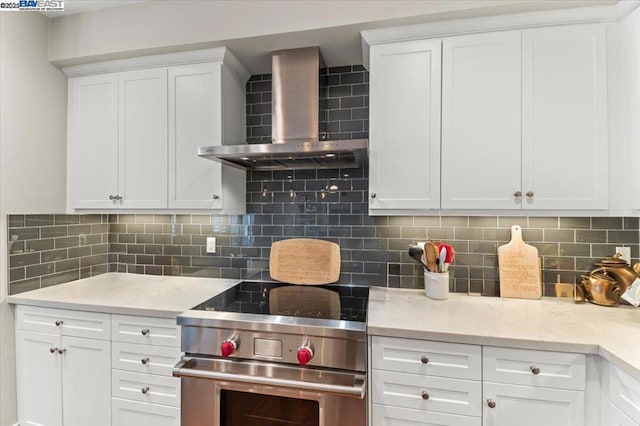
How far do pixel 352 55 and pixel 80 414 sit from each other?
2566 millimetres

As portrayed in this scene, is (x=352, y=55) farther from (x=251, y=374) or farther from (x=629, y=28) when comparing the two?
(x=251, y=374)

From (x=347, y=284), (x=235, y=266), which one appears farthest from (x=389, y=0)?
(x=235, y=266)

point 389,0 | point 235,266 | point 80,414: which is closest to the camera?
point 389,0

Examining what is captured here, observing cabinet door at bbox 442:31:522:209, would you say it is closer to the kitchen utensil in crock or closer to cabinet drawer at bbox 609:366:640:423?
the kitchen utensil in crock

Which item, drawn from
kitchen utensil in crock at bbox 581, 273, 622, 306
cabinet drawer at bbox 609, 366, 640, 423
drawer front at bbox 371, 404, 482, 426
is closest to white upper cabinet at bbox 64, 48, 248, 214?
drawer front at bbox 371, 404, 482, 426

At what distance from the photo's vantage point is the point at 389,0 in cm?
158

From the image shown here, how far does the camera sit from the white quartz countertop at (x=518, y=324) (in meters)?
1.19

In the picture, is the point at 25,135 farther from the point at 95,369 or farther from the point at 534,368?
the point at 534,368

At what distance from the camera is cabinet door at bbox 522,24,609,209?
1491 millimetres

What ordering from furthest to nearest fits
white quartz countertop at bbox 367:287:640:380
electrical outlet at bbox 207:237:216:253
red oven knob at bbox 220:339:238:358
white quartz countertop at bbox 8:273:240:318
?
electrical outlet at bbox 207:237:216:253
white quartz countertop at bbox 8:273:240:318
red oven knob at bbox 220:339:238:358
white quartz countertop at bbox 367:287:640:380

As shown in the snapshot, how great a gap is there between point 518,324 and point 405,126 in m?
1.07

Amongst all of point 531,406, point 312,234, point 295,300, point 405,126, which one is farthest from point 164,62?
point 531,406

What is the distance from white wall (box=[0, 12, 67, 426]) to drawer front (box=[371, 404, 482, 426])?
213cm

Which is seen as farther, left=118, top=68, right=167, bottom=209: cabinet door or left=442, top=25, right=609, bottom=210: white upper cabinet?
left=118, top=68, right=167, bottom=209: cabinet door
